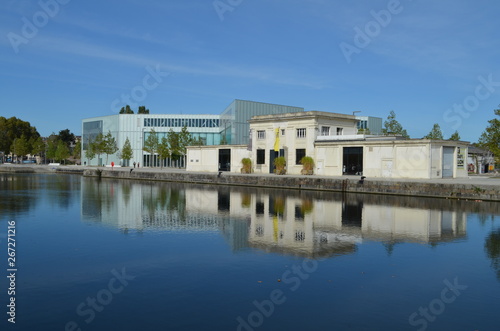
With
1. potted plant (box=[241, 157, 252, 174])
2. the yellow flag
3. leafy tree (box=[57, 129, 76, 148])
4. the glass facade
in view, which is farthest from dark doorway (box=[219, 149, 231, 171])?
leafy tree (box=[57, 129, 76, 148])

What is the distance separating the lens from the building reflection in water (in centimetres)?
1706

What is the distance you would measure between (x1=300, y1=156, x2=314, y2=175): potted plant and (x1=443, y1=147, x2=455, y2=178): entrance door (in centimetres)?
1486

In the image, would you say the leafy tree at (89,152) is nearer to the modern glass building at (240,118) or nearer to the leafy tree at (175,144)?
the leafy tree at (175,144)

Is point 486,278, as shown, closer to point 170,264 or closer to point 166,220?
point 170,264

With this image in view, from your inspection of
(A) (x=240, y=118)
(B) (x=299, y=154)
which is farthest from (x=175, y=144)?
(B) (x=299, y=154)

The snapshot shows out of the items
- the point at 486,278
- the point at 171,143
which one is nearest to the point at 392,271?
the point at 486,278

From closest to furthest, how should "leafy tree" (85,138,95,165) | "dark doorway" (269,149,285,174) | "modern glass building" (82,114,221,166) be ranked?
1. "dark doorway" (269,149,285,174)
2. "modern glass building" (82,114,221,166)
3. "leafy tree" (85,138,95,165)

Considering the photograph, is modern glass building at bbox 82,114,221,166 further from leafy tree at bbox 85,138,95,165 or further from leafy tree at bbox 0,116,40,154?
leafy tree at bbox 0,116,40,154

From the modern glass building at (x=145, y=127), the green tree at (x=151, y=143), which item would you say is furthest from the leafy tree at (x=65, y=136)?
the green tree at (x=151, y=143)

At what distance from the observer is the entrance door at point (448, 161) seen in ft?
152

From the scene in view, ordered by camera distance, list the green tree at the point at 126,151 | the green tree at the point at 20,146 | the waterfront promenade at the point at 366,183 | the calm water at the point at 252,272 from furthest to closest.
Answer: the green tree at the point at 20,146 < the green tree at the point at 126,151 < the waterfront promenade at the point at 366,183 < the calm water at the point at 252,272

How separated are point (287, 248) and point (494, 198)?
25.1 m

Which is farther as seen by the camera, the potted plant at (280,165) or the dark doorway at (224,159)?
the dark doorway at (224,159)

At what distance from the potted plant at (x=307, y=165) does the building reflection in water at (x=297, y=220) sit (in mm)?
20467
